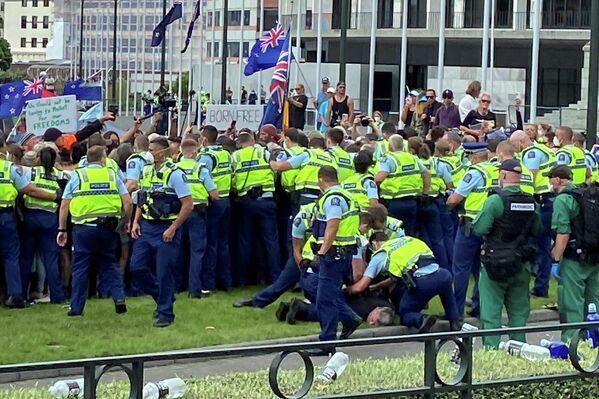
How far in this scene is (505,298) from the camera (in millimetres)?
11445

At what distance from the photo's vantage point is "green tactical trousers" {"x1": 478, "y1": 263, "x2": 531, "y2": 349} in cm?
1121

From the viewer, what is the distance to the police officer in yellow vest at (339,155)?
14.6 metres

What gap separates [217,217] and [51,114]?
3.90m

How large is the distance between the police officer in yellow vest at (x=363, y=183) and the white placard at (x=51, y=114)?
17.2 feet

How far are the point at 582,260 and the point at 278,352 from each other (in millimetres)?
5587

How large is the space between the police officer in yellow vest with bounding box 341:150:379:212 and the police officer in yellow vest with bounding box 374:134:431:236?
397 millimetres

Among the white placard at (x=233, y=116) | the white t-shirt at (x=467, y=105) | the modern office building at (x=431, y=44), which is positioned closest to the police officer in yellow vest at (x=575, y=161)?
the white t-shirt at (x=467, y=105)

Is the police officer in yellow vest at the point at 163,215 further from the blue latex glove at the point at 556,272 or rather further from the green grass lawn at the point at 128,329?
the blue latex glove at the point at 556,272

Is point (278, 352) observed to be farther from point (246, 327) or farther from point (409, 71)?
point (409, 71)

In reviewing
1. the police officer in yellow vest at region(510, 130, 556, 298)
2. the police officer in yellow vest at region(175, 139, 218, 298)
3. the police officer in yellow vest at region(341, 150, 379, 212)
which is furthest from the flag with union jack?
the police officer in yellow vest at region(341, 150, 379, 212)

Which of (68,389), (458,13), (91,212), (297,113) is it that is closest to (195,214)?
(91,212)

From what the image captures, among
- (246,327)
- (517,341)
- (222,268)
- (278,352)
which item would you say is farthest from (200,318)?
(278,352)

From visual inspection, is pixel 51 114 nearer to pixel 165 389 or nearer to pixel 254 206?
pixel 254 206

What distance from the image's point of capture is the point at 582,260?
11.4 meters
